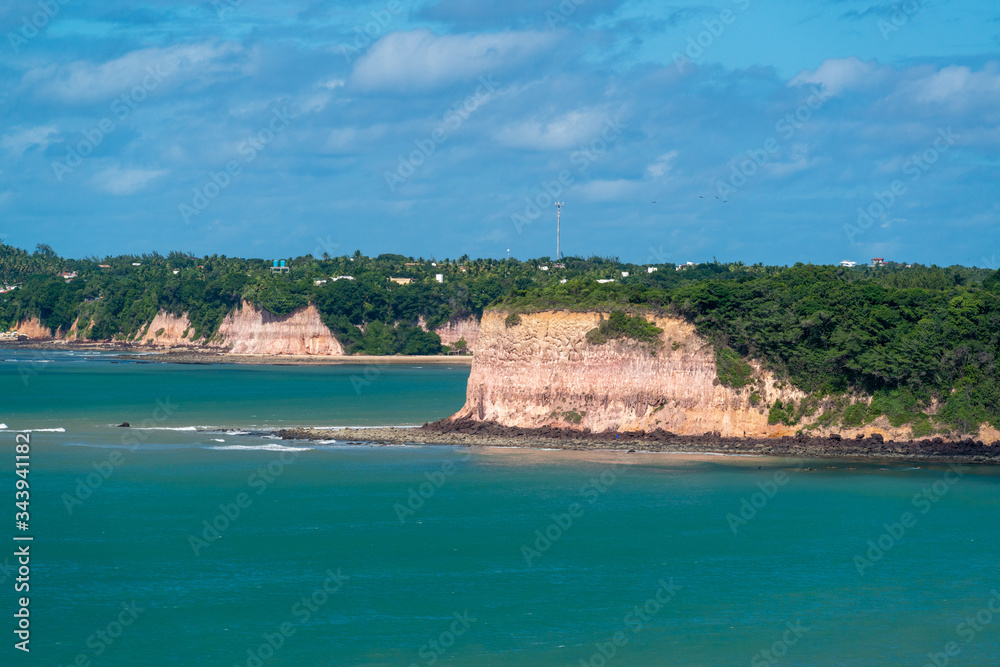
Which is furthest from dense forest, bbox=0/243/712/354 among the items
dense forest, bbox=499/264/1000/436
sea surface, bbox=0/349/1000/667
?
sea surface, bbox=0/349/1000/667

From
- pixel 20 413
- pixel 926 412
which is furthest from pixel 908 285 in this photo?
pixel 20 413

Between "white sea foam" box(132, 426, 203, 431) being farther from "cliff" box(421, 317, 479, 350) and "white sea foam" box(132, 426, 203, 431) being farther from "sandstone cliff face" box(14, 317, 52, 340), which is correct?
"sandstone cliff face" box(14, 317, 52, 340)

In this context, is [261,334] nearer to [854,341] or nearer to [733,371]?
[733,371]

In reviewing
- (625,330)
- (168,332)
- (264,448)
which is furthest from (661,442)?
(168,332)

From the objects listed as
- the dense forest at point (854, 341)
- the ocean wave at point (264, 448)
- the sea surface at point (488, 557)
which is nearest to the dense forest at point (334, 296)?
the dense forest at point (854, 341)

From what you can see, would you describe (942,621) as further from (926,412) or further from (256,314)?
(256,314)

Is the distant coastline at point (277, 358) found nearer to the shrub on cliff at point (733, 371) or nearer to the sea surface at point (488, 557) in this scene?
the sea surface at point (488, 557)
